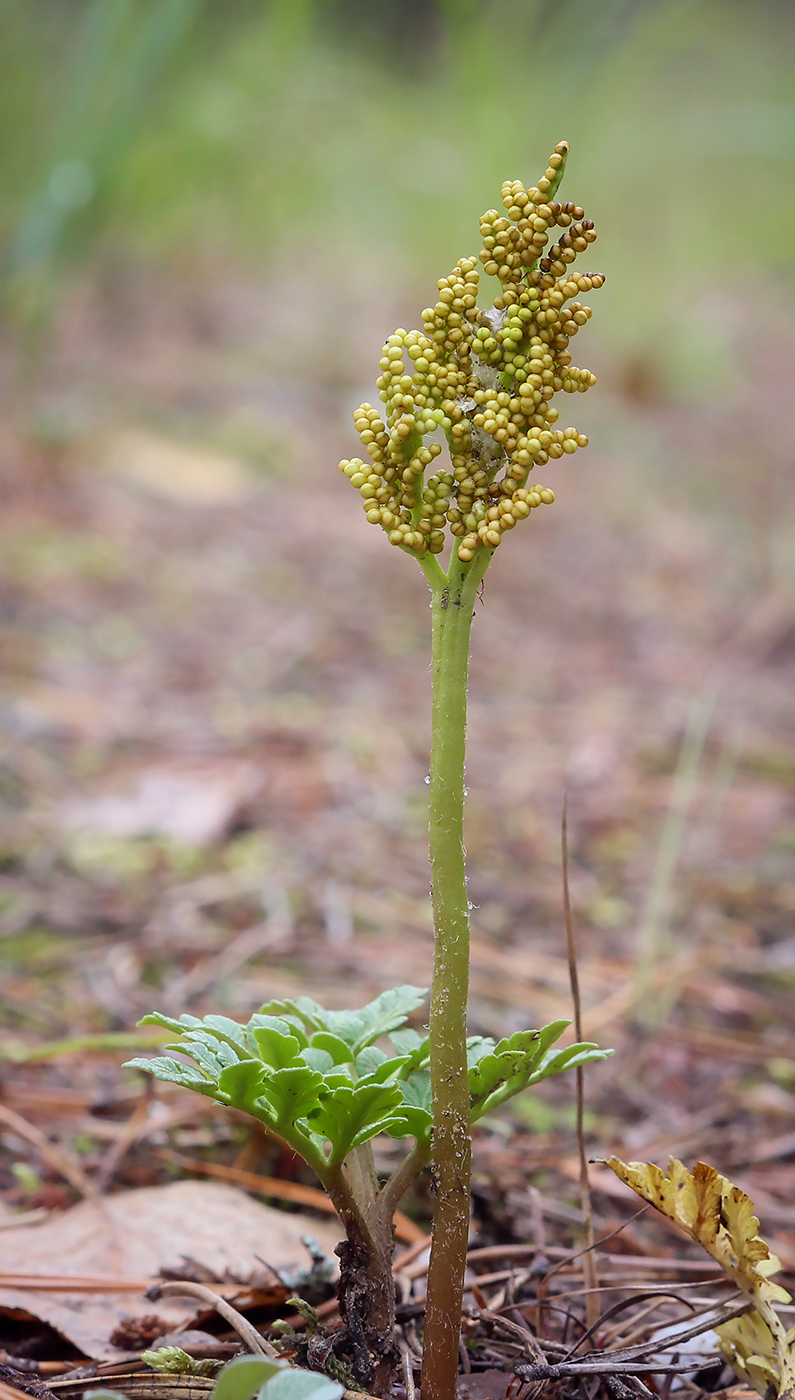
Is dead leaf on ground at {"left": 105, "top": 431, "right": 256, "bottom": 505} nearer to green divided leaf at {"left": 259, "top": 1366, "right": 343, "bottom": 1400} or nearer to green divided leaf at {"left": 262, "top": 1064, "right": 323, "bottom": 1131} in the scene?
green divided leaf at {"left": 262, "top": 1064, "right": 323, "bottom": 1131}

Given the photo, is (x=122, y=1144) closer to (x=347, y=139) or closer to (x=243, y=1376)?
(x=243, y=1376)

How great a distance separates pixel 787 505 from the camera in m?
5.82

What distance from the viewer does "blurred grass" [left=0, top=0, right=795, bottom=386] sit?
438 cm

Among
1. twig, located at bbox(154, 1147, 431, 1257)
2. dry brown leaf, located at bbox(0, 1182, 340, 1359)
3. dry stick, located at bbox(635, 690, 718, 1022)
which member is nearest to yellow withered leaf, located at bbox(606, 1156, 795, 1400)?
dry brown leaf, located at bbox(0, 1182, 340, 1359)

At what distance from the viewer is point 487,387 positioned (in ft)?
3.19

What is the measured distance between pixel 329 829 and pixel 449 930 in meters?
2.01

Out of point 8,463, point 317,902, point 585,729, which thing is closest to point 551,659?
point 585,729

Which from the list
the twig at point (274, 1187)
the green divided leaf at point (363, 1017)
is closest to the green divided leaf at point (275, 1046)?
the green divided leaf at point (363, 1017)

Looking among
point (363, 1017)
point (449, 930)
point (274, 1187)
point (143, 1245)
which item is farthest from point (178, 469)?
point (449, 930)

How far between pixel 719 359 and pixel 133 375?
12.8 feet

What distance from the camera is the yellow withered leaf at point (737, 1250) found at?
0.95 metres

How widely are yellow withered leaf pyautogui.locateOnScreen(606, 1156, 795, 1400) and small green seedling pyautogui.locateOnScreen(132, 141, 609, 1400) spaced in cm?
14

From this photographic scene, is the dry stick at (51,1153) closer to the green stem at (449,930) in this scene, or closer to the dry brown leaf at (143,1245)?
the dry brown leaf at (143,1245)

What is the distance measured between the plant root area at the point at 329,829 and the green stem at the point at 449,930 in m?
0.06
